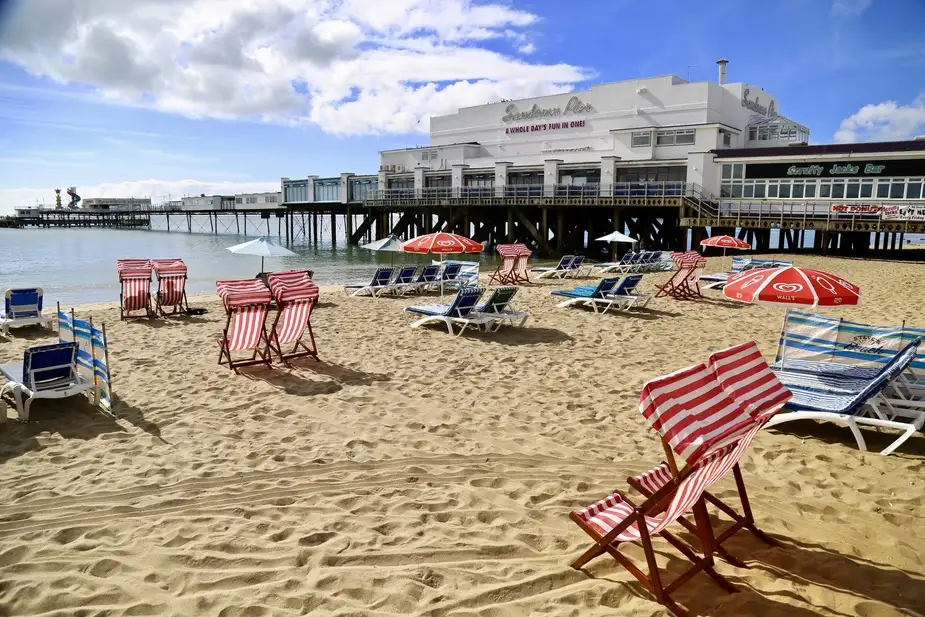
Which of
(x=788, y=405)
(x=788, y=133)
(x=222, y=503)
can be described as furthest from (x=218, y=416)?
(x=788, y=133)

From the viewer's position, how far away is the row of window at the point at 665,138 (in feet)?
100

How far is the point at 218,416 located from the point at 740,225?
914 inches

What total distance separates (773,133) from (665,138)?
6424 mm

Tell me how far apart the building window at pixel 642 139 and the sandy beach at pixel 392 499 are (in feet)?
91.1

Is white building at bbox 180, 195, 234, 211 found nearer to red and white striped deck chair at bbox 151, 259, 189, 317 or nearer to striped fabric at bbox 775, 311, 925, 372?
red and white striped deck chair at bbox 151, 259, 189, 317

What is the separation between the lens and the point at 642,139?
106ft

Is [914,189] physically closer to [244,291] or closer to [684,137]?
[684,137]

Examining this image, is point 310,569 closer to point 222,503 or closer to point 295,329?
point 222,503

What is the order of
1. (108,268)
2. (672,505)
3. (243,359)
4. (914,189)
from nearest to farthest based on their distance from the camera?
(672,505) < (243,359) < (914,189) < (108,268)

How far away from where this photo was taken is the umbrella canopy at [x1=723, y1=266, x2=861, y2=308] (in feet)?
17.4

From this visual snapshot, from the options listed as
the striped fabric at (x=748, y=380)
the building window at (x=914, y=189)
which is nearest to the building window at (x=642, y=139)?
the building window at (x=914, y=189)

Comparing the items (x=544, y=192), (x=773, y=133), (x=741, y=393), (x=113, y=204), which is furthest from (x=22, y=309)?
(x=113, y=204)

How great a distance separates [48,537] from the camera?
11.0ft

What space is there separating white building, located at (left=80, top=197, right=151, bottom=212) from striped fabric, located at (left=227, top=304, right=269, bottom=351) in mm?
90900
